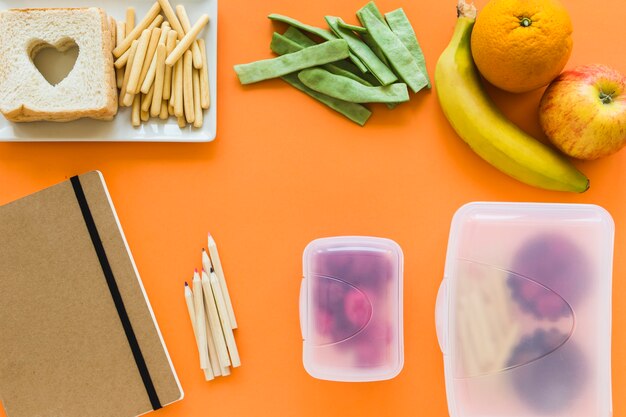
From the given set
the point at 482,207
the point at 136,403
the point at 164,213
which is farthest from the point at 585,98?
the point at 136,403

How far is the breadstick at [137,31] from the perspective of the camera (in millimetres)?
689

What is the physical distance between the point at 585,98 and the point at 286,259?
0.40 meters

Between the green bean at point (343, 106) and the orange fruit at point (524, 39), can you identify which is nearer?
the orange fruit at point (524, 39)

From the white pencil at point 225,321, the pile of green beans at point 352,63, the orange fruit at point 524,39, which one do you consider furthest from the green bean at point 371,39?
the white pencil at point 225,321

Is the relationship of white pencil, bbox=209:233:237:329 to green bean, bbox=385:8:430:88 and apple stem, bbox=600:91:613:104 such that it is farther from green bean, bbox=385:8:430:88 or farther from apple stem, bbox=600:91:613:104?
apple stem, bbox=600:91:613:104

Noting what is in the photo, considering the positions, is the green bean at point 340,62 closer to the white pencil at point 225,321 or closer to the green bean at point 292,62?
the green bean at point 292,62

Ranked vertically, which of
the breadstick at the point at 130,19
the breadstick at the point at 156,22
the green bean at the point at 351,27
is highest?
the breadstick at the point at 130,19

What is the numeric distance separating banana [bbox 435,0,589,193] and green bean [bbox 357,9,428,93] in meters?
0.03

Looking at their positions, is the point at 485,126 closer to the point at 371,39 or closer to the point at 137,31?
the point at 371,39

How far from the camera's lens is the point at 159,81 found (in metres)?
0.69

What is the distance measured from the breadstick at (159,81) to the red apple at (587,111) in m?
0.47

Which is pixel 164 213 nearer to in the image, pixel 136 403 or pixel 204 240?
pixel 204 240

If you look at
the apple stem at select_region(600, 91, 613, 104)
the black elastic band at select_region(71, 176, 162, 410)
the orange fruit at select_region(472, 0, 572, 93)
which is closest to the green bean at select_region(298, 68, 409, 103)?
the orange fruit at select_region(472, 0, 572, 93)

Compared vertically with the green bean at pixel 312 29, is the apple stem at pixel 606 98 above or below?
below
